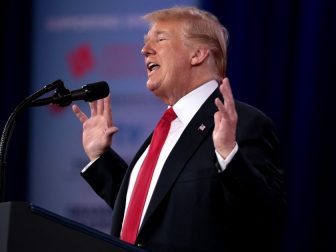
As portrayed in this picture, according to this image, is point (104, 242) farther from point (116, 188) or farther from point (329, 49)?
point (329, 49)

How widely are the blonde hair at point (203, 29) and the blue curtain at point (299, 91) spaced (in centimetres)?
84

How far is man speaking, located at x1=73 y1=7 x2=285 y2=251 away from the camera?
2.05 metres

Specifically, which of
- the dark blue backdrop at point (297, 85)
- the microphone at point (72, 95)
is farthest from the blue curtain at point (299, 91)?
the microphone at point (72, 95)

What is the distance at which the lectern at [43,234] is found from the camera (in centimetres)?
155

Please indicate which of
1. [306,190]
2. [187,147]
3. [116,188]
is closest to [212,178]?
[187,147]

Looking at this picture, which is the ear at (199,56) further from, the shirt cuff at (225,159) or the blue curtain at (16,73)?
the blue curtain at (16,73)

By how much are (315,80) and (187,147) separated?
1.26 metres

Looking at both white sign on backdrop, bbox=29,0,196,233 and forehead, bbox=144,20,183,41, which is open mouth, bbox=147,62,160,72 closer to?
forehead, bbox=144,20,183,41

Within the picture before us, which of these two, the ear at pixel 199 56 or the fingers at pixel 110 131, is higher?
the ear at pixel 199 56

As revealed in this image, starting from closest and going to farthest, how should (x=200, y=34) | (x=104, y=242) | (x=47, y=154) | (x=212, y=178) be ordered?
(x=104, y=242) < (x=212, y=178) < (x=200, y=34) < (x=47, y=154)

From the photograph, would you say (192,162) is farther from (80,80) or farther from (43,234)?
(80,80)

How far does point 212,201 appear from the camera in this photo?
218 centimetres

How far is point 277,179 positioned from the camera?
2.20m

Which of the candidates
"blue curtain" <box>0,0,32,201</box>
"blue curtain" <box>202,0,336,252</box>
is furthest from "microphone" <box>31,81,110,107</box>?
"blue curtain" <box>0,0,32,201</box>
